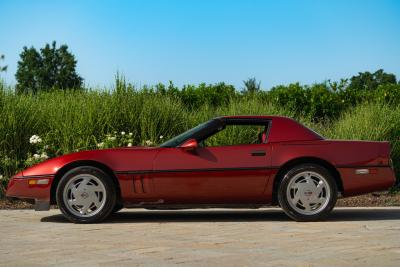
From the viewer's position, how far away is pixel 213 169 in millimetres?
8695

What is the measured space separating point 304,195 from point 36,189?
3184mm

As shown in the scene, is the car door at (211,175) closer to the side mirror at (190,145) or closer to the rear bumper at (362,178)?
the side mirror at (190,145)

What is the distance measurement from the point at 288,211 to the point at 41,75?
7250cm

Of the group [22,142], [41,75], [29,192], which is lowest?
[29,192]

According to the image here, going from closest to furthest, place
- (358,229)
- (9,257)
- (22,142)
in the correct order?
(9,257), (358,229), (22,142)

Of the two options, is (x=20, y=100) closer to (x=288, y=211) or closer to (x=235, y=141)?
(x=235, y=141)

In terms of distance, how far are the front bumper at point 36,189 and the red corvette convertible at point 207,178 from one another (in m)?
0.01

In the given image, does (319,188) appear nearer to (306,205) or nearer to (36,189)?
(306,205)

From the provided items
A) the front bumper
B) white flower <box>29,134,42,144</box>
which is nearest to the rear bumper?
the front bumper

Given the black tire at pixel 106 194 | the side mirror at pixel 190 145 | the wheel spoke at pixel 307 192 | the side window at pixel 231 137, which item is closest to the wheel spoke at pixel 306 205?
the wheel spoke at pixel 307 192

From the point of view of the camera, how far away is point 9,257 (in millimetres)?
6336

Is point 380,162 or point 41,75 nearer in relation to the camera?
point 380,162

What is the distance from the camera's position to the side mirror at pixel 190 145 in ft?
28.4

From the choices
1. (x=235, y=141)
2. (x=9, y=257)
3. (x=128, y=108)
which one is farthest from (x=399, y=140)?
(x=9, y=257)
